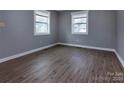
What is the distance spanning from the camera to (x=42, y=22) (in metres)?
5.17

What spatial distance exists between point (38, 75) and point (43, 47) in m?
3.04

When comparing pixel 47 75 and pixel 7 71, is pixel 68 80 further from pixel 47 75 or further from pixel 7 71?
pixel 7 71

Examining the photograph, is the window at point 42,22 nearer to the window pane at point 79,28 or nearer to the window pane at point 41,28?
the window pane at point 41,28

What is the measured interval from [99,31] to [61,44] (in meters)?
2.59

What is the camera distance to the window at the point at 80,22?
17.8 feet

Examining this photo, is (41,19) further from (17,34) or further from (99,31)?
(99,31)

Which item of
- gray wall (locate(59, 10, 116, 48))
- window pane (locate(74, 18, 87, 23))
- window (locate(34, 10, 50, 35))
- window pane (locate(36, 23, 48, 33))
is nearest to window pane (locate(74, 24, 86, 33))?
window pane (locate(74, 18, 87, 23))

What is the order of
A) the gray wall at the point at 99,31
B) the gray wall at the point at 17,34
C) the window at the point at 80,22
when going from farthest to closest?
the window at the point at 80,22 < the gray wall at the point at 99,31 < the gray wall at the point at 17,34

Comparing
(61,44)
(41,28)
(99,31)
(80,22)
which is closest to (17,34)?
Answer: (41,28)

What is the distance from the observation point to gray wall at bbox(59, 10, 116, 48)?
458 centimetres

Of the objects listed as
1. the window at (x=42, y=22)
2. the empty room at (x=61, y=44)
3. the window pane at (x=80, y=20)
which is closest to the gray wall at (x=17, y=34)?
the empty room at (x=61, y=44)

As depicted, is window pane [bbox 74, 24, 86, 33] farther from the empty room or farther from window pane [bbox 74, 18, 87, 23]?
window pane [bbox 74, 18, 87, 23]

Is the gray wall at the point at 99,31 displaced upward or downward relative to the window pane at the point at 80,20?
downward

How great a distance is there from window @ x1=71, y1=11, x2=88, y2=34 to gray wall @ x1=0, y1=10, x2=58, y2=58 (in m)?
2.20
